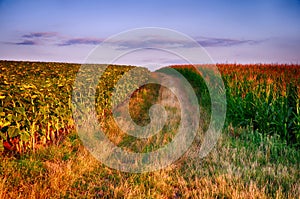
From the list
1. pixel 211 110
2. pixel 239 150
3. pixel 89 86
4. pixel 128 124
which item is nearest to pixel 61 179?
pixel 239 150

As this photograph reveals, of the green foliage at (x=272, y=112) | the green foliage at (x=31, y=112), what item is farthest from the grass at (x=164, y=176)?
the green foliage at (x=272, y=112)

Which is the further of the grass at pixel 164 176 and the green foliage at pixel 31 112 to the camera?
the green foliage at pixel 31 112

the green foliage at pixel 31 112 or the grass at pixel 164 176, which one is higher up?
the green foliage at pixel 31 112

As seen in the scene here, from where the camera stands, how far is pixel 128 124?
9000 millimetres

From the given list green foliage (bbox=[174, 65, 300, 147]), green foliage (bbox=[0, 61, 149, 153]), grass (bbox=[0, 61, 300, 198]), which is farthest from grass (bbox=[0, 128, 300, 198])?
green foliage (bbox=[174, 65, 300, 147])

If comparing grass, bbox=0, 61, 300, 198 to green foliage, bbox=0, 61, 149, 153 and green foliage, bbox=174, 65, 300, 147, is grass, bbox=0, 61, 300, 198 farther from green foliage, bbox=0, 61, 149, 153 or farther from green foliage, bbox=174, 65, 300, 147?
green foliage, bbox=174, 65, 300, 147

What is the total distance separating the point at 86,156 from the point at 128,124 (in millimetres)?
3118

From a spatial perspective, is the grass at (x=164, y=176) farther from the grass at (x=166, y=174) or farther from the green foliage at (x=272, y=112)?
the green foliage at (x=272, y=112)

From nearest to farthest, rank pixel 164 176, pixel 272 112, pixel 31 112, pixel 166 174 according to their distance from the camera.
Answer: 1. pixel 164 176
2. pixel 166 174
3. pixel 31 112
4. pixel 272 112

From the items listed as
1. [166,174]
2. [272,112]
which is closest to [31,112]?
[166,174]

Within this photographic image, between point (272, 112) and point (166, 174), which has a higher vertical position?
point (272, 112)

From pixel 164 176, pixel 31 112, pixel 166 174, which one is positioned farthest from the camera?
pixel 31 112

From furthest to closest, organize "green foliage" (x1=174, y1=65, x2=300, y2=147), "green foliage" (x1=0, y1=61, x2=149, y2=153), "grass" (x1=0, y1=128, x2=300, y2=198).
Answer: "green foliage" (x1=174, y1=65, x2=300, y2=147), "green foliage" (x1=0, y1=61, x2=149, y2=153), "grass" (x1=0, y1=128, x2=300, y2=198)

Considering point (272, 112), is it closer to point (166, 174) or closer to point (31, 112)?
point (166, 174)
